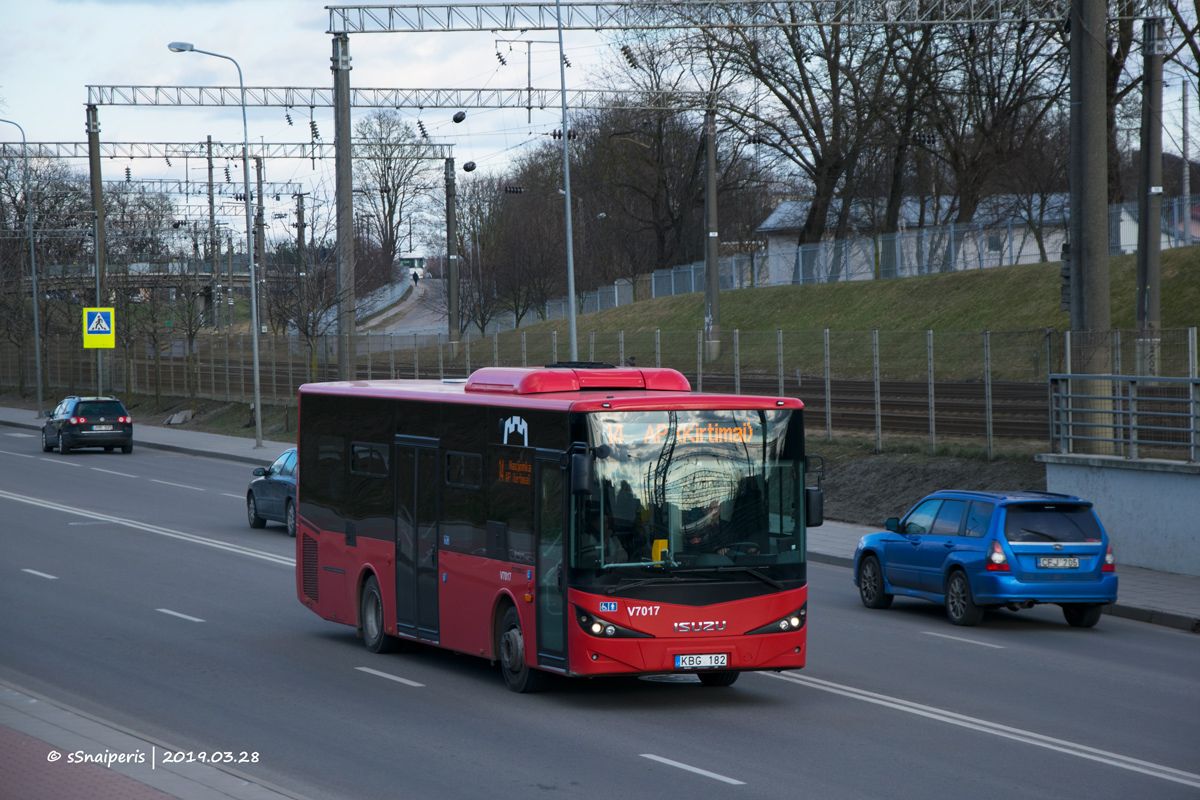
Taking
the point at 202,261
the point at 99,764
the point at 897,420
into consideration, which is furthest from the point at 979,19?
the point at 202,261

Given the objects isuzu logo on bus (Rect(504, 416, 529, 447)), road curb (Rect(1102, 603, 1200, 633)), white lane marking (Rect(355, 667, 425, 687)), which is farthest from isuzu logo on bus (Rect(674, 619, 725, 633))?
road curb (Rect(1102, 603, 1200, 633))

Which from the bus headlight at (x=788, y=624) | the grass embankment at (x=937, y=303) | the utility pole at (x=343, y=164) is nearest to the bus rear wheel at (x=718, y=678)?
the bus headlight at (x=788, y=624)

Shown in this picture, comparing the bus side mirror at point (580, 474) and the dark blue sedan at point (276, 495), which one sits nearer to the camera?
the bus side mirror at point (580, 474)

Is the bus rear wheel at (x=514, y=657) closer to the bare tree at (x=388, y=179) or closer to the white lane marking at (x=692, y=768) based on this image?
the white lane marking at (x=692, y=768)

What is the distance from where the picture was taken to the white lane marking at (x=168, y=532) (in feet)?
66.3

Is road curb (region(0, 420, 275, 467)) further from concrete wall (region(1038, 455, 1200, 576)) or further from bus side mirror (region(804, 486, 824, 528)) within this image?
bus side mirror (region(804, 486, 824, 528))

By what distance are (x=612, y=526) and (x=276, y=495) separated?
1386 centimetres

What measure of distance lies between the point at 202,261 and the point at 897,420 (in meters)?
72.1

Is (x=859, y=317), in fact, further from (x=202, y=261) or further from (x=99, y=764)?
(x=202, y=261)

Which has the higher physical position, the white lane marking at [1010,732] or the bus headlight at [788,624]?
the bus headlight at [788,624]

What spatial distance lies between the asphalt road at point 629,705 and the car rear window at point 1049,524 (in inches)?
43.6

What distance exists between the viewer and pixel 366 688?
1165cm

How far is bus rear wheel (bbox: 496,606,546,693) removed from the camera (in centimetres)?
1126

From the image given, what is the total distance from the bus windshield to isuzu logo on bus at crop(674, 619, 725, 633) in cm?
42
